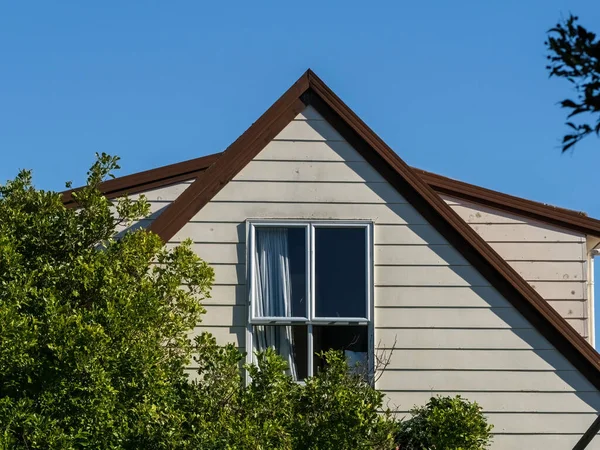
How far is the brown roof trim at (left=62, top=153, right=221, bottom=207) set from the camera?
12773 millimetres

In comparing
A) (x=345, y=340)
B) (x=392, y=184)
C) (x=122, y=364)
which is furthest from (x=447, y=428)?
(x=122, y=364)

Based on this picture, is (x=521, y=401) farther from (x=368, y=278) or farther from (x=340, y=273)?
(x=340, y=273)

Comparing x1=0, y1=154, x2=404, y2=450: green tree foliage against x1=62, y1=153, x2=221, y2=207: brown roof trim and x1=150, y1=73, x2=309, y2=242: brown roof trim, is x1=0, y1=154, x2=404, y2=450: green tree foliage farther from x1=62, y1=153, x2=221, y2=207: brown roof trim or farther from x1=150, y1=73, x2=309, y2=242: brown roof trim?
x1=62, y1=153, x2=221, y2=207: brown roof trim

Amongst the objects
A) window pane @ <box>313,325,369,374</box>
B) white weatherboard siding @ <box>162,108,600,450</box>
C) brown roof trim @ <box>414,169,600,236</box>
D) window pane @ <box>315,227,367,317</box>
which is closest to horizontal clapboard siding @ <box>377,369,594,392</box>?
white weatherboard siding @ <box>162,108,600,450</box>

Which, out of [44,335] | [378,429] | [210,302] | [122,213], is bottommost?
[378,429]

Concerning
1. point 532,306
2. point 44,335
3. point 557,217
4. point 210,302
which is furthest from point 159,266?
point 557,217

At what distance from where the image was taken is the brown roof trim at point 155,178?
1277 centimetres

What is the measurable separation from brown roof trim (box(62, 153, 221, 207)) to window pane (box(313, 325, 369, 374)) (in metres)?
2.47

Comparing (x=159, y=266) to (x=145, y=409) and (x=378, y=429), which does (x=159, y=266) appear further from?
(x=378, y=429)

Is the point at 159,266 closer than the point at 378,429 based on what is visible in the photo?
No

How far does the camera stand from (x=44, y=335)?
10.1m

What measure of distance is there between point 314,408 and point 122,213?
2821 mm

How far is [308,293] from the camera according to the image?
11.7 metres

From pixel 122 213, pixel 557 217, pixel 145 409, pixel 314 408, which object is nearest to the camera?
pixel 145 409
